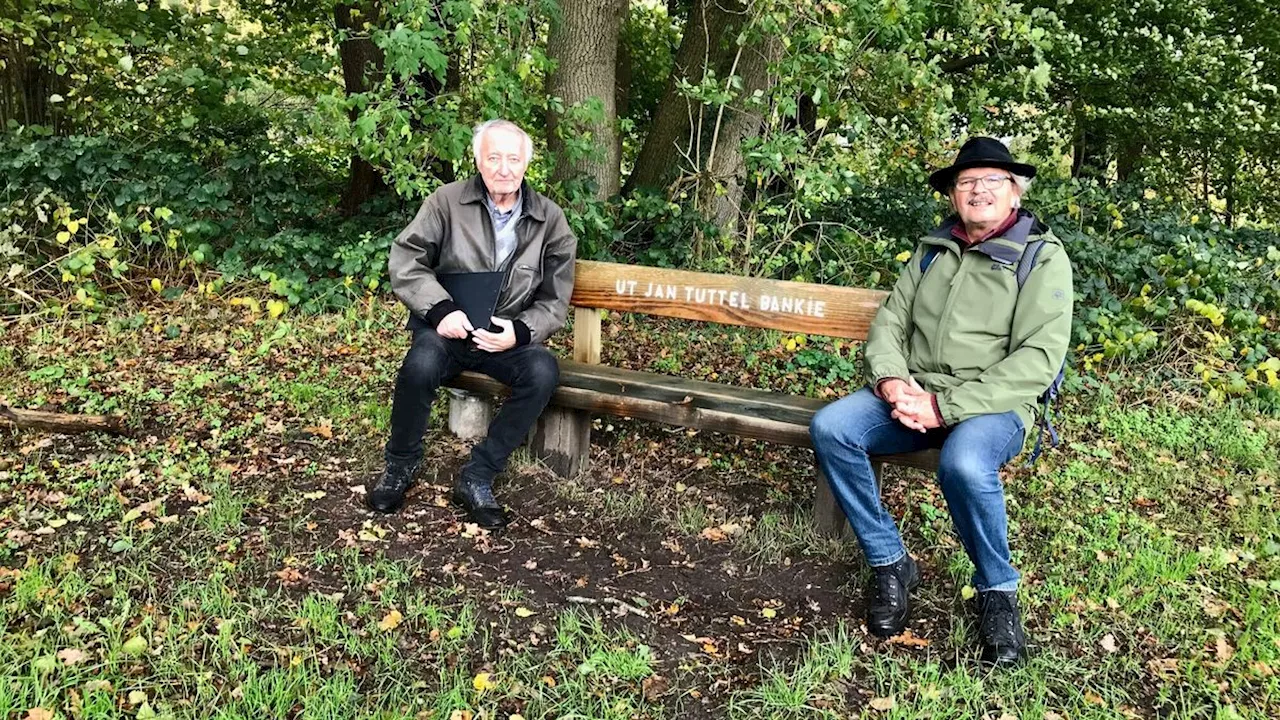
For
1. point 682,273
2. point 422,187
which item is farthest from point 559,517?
point 422,187

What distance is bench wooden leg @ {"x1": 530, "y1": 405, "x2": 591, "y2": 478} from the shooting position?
411 cm

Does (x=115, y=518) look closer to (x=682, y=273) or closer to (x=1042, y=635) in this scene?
(x=682, y=273)

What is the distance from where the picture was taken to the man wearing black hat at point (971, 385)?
2979 millimetres

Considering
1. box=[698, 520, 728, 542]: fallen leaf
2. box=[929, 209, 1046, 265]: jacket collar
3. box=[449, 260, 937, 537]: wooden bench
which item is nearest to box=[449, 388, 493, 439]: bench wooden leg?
box=[449, 260, 937, 537]: wooden bench

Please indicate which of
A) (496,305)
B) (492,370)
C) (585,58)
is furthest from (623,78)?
(492,370)

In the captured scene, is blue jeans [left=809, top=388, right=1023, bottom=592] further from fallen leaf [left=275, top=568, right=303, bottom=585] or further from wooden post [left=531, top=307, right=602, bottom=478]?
fallen leaf [left=275, top=568, right=303, bottom=585]

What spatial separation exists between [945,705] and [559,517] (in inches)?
66.9

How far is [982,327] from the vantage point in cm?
318

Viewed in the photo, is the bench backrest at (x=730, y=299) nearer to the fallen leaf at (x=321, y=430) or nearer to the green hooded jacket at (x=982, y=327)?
the green hooded jacket at (x=982, y=327)

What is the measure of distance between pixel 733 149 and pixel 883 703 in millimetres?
4464

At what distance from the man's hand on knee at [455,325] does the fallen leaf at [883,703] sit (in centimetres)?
209

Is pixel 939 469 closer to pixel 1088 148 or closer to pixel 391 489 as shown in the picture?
pixel 391 489

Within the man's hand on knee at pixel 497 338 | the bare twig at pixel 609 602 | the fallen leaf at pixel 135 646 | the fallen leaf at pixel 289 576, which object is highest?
the man's hand on knee at pixel 497 338

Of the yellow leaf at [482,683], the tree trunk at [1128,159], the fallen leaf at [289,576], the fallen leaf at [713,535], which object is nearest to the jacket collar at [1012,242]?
the fallen leaf at [713,535]
